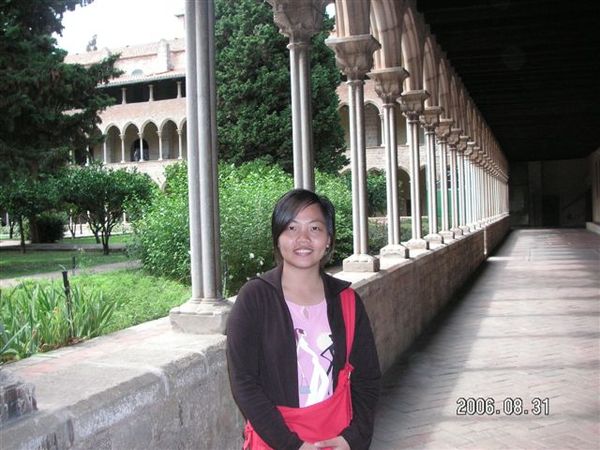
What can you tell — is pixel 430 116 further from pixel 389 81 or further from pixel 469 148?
pixel 469 148

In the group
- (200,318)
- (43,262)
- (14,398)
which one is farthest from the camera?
(43,262)

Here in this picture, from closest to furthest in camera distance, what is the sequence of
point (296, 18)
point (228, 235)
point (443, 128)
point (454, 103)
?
point (296, 18), point (228, 235), point (443, 128), point (454, 103)

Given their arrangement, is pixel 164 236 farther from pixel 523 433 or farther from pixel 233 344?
pixel 233 344

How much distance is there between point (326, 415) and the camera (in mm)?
1770

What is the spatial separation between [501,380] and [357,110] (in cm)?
263

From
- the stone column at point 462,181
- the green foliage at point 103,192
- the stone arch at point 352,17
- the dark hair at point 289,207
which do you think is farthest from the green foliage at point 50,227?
the dark hair at point 289,207

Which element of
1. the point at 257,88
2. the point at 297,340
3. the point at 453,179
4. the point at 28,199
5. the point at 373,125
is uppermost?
the point at 373,125

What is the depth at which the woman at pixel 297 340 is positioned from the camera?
1725mm

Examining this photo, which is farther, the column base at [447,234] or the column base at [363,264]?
the column base at [447,234]

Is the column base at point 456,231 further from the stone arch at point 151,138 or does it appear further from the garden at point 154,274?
the stone arch at point 151,138

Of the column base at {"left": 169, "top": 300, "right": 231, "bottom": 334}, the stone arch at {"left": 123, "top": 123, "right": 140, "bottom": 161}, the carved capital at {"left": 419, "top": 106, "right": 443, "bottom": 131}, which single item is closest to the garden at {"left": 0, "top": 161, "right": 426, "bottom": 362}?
the column base at {"left": 169, "top": 300, "right": 231, "bottom": 334}

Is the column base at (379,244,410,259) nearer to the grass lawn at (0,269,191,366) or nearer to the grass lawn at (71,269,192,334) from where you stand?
the grass lawn at (71,269,192,334)

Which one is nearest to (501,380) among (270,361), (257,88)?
(270,361)
